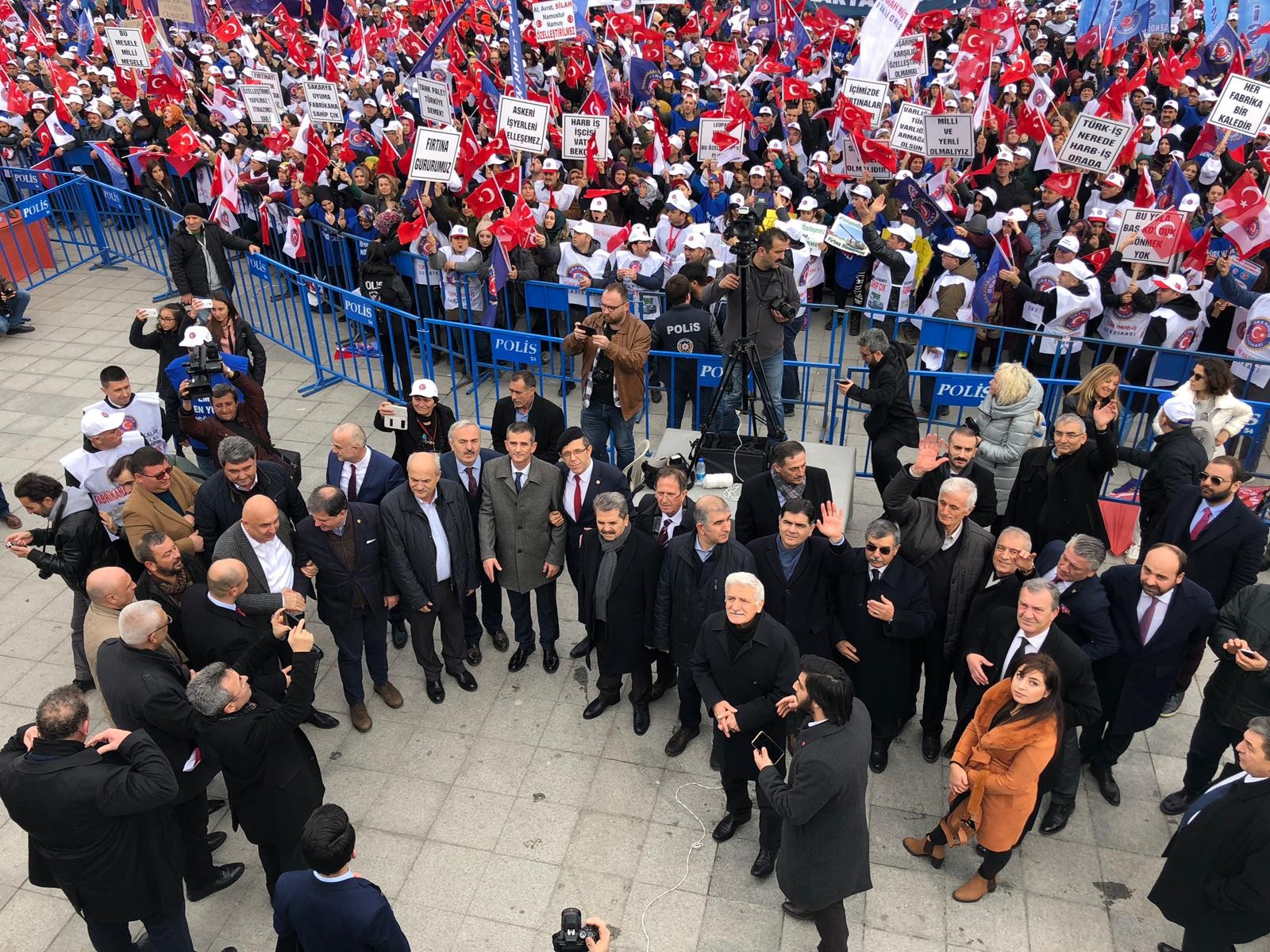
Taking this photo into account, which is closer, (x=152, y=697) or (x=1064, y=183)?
(x=152, y=697)

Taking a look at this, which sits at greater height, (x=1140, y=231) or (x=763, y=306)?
(x=1140, y=231)

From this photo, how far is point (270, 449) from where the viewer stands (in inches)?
297

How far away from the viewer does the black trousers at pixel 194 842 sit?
516 cm

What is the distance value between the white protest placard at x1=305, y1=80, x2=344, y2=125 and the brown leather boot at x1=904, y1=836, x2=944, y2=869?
465 inches

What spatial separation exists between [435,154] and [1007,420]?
6.71 m

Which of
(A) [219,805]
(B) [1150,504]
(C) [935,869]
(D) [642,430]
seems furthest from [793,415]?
(A) [219,805]

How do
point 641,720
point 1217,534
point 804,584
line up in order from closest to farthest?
1. point 804,584
2. point 1217,534
3. point 641,720

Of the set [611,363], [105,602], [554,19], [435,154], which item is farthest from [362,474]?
[554,19]

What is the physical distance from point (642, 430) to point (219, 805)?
17.9ft

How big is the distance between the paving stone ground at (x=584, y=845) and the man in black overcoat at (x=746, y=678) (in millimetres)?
508

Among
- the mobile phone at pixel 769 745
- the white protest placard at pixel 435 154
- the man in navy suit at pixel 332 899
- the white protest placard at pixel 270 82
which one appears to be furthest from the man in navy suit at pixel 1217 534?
the white protest placard at pixel 270 82

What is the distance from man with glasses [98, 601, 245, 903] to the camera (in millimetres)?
4660

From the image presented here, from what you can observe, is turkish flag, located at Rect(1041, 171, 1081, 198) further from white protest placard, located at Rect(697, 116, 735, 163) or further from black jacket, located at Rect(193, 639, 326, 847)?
black jacket, located at Rect(193, 639, 326, 847)

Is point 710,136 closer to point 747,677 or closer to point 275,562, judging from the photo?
point 275,562
